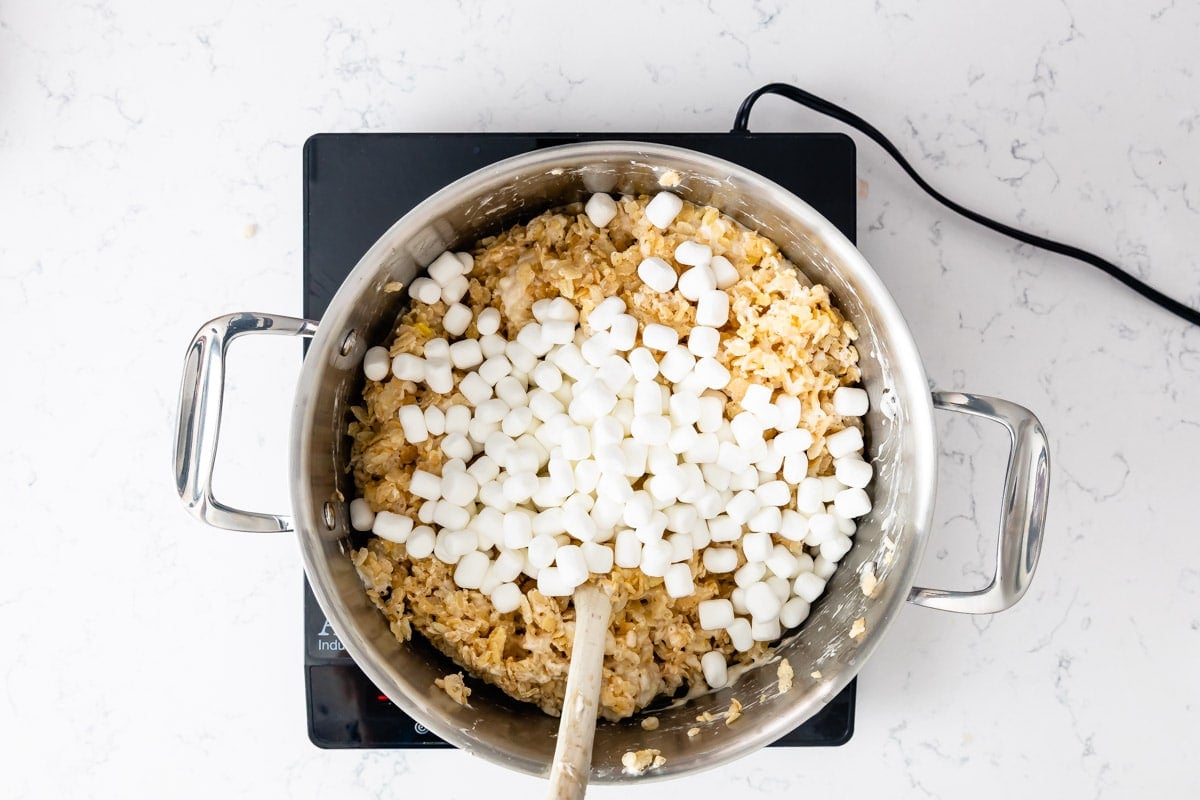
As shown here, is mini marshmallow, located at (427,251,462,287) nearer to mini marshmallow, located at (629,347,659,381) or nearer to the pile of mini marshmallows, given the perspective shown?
the pile of mini marshmallows

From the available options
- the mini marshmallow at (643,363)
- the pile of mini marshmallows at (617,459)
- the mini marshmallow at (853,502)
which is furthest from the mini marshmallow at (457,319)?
the mini marshmallow at (853,502)

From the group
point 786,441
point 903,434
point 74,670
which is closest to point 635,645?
point 786,441

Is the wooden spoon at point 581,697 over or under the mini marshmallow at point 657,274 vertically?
under

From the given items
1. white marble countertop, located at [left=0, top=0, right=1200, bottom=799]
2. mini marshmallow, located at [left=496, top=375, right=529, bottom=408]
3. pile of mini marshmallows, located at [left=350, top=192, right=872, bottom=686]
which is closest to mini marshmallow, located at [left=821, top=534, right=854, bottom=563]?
pile of mini marshmallows, located at [left=350, top=192, right=872, bottom=686]

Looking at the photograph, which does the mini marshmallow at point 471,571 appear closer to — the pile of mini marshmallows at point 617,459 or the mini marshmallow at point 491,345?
the pile of mini marshmallows at point 617,459

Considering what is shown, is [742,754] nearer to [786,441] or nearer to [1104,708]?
[786,441]

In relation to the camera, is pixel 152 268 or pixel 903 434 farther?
pixel 152 268

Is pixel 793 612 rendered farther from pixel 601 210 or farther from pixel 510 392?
pixel 601 210

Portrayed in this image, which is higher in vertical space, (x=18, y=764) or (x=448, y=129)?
(x=448, y=129)
